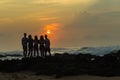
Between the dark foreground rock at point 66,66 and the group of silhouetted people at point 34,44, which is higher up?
the group of silhouetted people at point 34,44

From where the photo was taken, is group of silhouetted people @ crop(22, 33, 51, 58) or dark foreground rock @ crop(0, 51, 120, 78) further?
group of silhouetted people @ crop(22, 33, 51, 58)

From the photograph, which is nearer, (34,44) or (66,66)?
(66,66)

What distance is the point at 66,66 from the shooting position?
20.9 meters

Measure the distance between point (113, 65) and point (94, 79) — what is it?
10.4 feet

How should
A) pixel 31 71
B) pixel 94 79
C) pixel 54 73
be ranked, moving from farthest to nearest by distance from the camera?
1. pixel 31 71
2. pixel 54 73
3. pixel 94 79

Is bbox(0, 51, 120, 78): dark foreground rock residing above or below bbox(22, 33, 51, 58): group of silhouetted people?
Result: below

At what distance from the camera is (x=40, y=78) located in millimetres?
19016

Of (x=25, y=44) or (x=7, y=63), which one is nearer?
(x=7, y=63)

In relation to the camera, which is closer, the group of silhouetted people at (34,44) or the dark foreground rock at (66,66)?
the dark foreground rock at (66,66)

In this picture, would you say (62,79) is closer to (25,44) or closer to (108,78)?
(108,78)

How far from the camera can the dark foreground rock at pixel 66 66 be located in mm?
19663

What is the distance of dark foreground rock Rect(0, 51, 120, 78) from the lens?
19663 mm

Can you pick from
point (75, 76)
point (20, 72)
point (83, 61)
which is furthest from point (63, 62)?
point (75, 76)

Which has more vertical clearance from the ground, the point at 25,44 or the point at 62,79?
the point at 25,44
